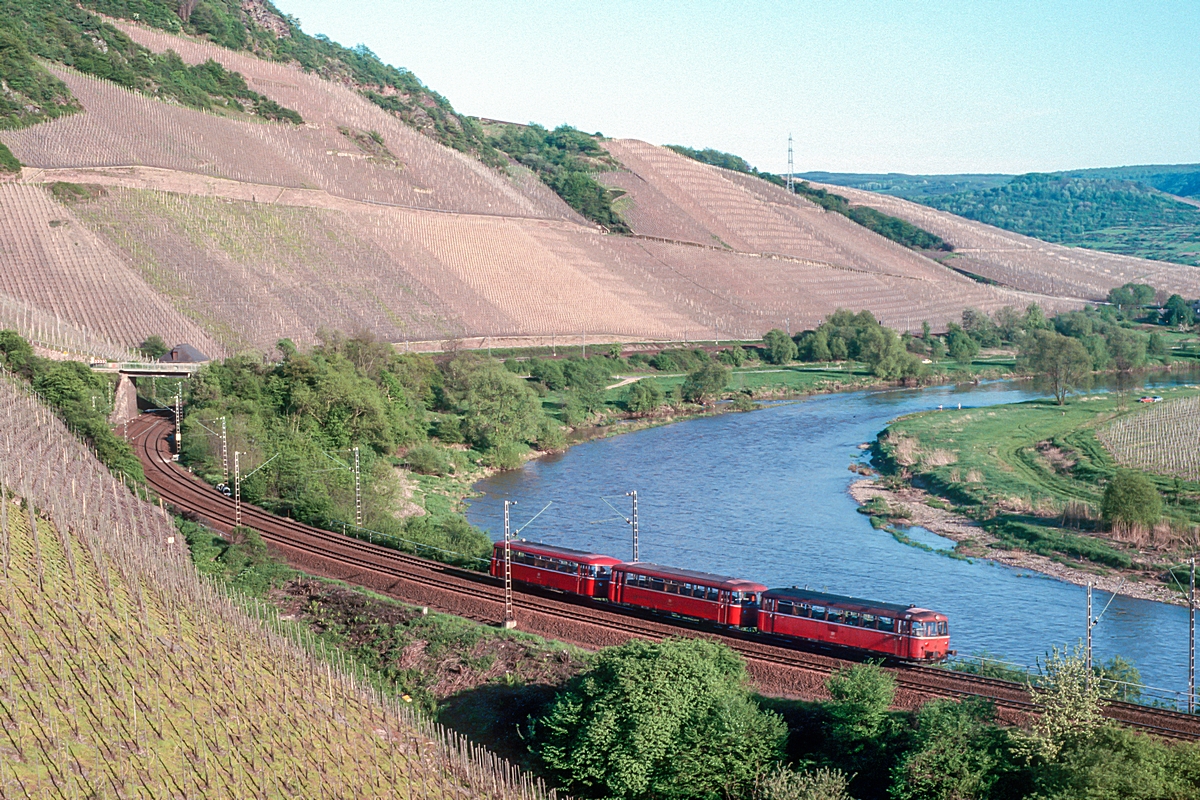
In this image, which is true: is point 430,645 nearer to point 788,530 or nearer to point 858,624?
point 858,624

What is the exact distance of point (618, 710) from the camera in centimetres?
2852

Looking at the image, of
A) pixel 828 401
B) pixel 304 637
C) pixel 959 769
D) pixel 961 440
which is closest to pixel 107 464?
pixel 304 637

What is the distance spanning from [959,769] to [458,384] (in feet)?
206

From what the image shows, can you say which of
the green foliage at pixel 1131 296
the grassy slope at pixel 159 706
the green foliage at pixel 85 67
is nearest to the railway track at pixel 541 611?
the grassy slope at pixel 159 706

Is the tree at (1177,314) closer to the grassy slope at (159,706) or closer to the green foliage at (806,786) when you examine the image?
the green foliage at (806,786)

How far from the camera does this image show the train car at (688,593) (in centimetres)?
3609

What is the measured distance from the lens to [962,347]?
131000 mm

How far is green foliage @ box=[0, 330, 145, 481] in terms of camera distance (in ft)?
174

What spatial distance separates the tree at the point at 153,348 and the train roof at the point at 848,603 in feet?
190

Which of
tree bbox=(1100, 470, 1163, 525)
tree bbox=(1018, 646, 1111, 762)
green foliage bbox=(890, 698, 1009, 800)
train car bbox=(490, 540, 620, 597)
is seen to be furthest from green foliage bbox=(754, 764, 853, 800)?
tree bbox=(1100, 470, 1163, 525)

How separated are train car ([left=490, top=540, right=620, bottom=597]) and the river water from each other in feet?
34.0

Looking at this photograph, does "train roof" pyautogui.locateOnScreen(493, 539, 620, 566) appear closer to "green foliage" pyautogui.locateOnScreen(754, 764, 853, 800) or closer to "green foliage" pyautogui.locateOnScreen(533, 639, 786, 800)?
"green foliage" pyautogui.locateOnScreen(533, 639, 786, 800)

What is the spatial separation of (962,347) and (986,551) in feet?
265

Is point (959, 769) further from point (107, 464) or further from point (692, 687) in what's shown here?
point (107, 464)
